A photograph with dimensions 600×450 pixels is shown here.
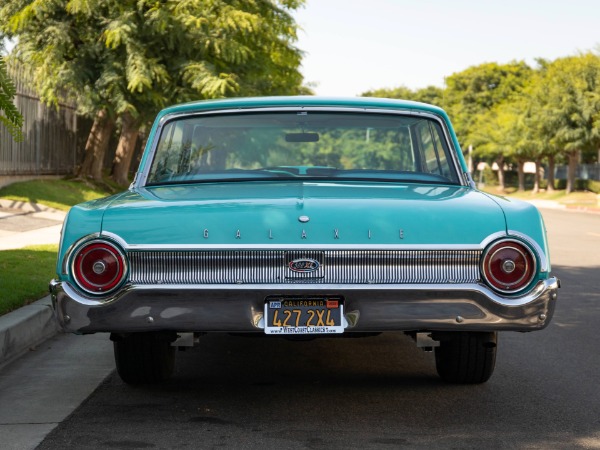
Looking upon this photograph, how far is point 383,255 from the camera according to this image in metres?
4.98

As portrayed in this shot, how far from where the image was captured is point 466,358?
603 cm

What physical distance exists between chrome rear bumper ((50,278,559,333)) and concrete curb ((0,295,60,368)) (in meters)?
1.81

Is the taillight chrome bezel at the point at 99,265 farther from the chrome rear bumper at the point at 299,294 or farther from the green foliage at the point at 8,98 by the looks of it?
the green foliage at the point at 8,98

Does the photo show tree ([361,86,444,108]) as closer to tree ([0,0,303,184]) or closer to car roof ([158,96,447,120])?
tree ([0,0,303,184])

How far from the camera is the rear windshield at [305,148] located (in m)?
6.37

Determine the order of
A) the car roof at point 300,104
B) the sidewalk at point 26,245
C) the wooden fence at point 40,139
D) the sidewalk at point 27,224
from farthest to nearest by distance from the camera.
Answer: the wooden fence at point 40,139 → the sidewalk at point 27,224 → the sidewalk at point 26,245 → the car roof at point 300,104

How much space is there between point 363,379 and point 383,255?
5.32 feet

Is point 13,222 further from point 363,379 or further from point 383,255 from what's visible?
point 383,255

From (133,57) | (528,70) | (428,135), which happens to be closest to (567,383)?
(428,135)

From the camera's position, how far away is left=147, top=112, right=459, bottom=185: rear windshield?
251 inches

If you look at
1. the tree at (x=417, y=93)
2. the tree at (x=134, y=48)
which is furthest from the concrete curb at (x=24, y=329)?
the tree at (x=417, y=93)

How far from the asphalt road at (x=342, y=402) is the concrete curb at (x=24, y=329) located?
1058 mm

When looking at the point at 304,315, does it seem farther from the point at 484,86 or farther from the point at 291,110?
the point at 484,86

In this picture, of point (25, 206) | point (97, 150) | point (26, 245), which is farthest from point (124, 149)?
point (26, 245)
